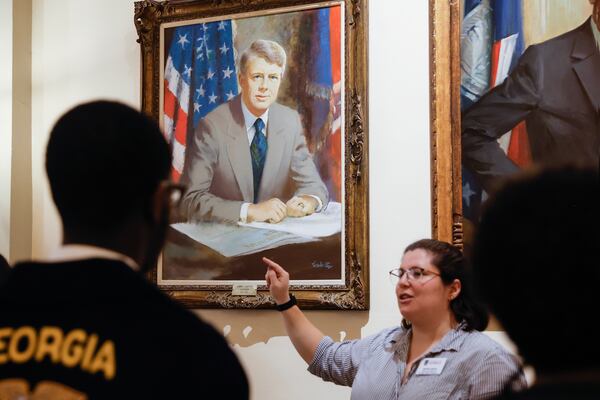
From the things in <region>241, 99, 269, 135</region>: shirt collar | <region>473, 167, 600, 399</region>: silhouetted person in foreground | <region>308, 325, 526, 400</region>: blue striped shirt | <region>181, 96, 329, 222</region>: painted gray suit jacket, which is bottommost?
<region>308, 325, 526, 400</region>: blue striped shirt

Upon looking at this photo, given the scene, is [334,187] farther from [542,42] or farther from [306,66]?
[542,42]

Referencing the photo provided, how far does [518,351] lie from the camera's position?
3.38 ft

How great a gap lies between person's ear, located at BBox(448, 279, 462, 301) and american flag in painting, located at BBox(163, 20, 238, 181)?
5.26 ft

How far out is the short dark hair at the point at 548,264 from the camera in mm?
966

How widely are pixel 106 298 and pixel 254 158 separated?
2.76 metres

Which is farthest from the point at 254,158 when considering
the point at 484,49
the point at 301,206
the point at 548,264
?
the point at 548,264

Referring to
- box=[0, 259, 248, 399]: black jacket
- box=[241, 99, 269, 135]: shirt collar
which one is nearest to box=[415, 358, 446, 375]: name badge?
box=[241, 99, 269, 135]: shirt collar

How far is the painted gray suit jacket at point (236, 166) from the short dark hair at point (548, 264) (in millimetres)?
2777

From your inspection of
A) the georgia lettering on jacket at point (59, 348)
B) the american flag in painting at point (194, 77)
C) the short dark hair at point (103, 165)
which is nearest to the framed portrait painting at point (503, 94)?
the american flag in painting at point (194, 77)

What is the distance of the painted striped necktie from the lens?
3.98 m

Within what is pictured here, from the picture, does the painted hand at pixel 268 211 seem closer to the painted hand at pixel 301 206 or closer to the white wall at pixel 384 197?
the painted hand at pixel 301 206

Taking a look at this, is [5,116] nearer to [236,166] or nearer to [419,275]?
[236,166]

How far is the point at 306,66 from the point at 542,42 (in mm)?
1124

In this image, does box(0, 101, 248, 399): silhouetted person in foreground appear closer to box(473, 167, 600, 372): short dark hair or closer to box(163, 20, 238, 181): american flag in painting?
box(473, 167, 600, 372): short dark hair
